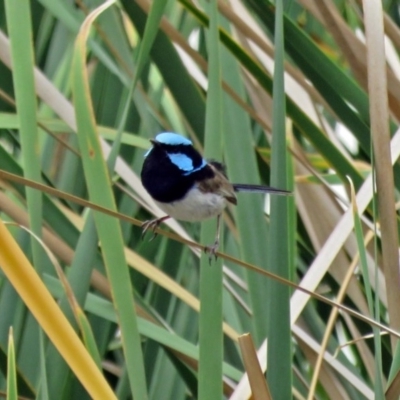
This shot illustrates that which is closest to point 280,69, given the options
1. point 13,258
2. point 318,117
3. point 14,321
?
point 13,258

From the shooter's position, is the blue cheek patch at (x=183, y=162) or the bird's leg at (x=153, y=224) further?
the blue cheek patch at (x=183, y=162)

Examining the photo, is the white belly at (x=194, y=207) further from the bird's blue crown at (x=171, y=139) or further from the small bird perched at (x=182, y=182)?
the bird's blue crown at (x=171, y=139)

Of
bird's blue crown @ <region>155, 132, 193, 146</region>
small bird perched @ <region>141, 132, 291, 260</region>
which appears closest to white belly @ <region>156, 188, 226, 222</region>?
small bird perched @ <region>141, 132, 291, 260</region>

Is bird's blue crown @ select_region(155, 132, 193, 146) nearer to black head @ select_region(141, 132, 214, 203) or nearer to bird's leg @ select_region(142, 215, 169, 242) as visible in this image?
black head @ select_region(141, 132, 214, 203)

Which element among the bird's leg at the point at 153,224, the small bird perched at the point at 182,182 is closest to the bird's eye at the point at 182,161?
the small bird perched at the point at 182,182

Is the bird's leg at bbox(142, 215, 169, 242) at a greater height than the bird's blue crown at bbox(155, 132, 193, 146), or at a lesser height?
lesser

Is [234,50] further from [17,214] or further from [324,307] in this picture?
[324,307]

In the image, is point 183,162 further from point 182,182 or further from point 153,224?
point 153,224
